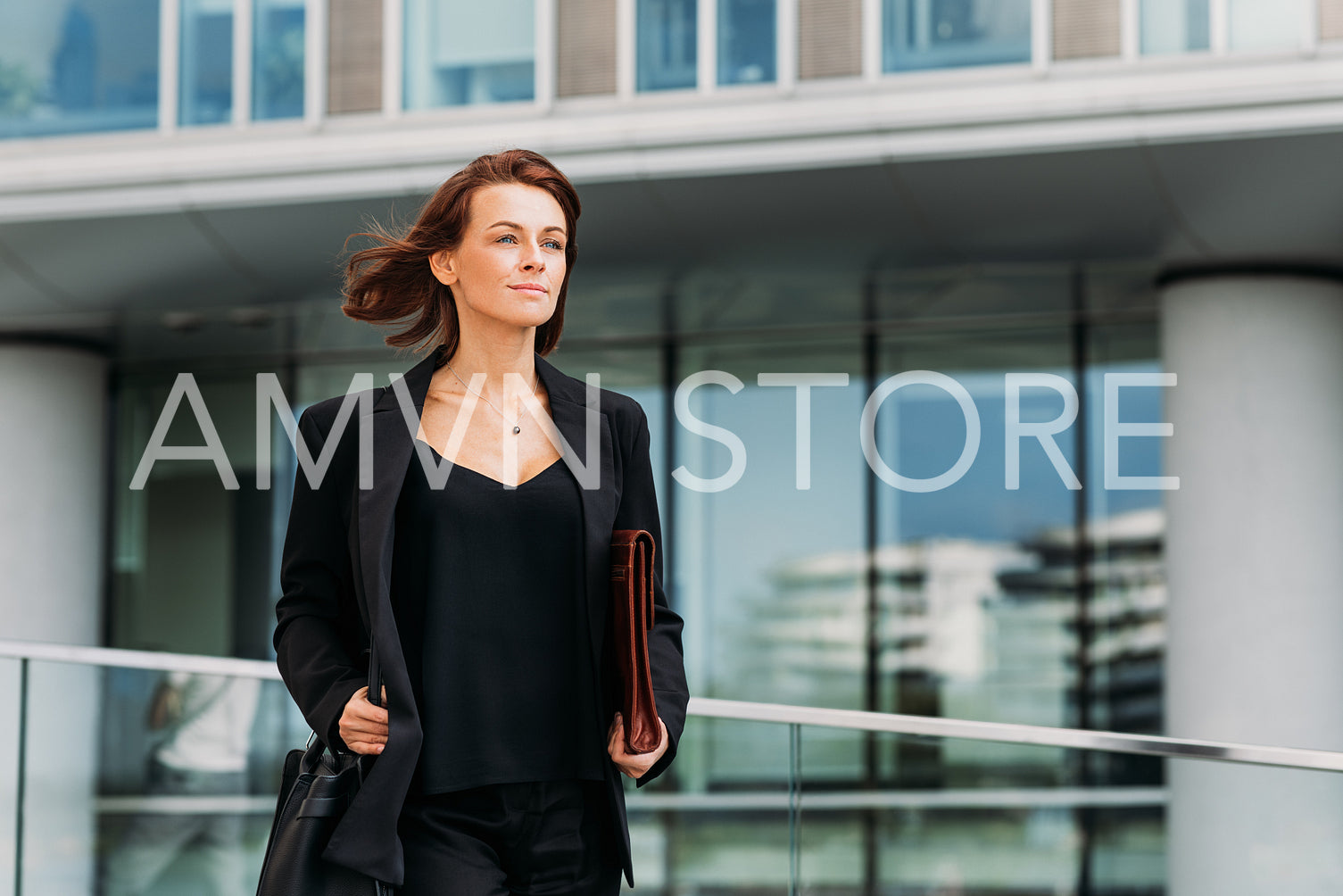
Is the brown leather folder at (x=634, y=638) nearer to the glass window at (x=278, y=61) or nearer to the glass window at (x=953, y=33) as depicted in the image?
the glass window at (x=953, y=33)

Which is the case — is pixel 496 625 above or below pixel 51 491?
below

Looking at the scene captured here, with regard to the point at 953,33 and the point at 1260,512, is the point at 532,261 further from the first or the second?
the point at 1260,512

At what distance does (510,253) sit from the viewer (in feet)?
7.16

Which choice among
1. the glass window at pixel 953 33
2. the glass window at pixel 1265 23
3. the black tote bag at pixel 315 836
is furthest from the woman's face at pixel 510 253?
the glass window at pixel 1265 23

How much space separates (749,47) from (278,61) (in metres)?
2.96

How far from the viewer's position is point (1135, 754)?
430cm

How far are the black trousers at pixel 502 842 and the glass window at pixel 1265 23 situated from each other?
21.6 feet

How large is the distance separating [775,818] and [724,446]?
6.12 m

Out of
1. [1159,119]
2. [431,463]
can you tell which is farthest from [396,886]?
[1159,119]

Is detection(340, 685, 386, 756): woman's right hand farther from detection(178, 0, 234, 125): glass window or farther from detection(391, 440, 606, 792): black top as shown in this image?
detection(178, 0, 234, 125): glass window

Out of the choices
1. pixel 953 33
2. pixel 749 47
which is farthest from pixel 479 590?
pixel 749 47

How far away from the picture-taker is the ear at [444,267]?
2248mm

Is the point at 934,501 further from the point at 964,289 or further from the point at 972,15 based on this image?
the point at 972,15

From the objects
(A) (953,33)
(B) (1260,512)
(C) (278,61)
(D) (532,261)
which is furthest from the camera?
(C) (278,61)
